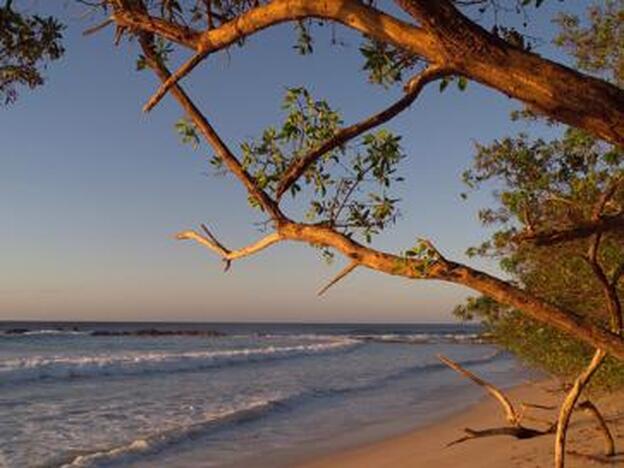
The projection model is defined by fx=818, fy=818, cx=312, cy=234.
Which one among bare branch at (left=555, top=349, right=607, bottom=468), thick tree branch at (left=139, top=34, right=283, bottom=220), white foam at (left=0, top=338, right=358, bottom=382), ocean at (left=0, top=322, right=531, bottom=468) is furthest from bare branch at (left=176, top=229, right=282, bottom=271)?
white foam at (left=0, top=338, right=358, bottom=382)

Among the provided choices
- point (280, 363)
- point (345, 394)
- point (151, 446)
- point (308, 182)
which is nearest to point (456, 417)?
point (345, 394)

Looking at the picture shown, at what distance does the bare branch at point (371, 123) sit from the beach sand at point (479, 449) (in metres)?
6.30

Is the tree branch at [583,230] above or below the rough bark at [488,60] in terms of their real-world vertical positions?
below

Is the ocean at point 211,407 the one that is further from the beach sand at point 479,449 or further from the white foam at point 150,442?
the beach sand at point 479,449

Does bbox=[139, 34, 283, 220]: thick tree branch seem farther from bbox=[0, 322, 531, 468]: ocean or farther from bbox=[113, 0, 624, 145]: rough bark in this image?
bbox=[0, 322, 531, 468]: ocean

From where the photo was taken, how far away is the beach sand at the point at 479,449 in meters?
10.1

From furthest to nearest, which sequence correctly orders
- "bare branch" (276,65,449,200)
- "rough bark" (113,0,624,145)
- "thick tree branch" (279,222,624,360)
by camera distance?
"thick tree branch" (279,222,624,360) → "bare branch" (276,65,449,200) → "rough bark" (113,0,624,145)

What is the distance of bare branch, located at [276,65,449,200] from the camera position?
3218 mm

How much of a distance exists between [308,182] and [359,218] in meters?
0.36

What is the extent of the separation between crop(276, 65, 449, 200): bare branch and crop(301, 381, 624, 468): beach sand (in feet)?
20.7

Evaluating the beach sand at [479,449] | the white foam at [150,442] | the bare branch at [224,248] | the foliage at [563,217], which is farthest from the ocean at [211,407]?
the bare branch at [224,248]

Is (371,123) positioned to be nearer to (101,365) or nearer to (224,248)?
(224,248)

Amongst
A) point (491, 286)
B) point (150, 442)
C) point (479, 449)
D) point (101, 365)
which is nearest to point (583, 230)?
point (491, 286)

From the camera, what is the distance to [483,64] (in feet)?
9.70
